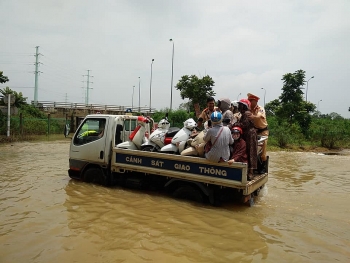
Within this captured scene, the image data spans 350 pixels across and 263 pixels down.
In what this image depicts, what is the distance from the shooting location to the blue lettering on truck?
5.19 m

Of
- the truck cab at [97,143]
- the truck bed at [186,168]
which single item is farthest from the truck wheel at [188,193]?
the truck cab at [97,143]

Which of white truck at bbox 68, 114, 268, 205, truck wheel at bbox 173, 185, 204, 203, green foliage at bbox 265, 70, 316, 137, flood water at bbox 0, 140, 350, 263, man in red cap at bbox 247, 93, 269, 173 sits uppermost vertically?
green foliage at bbox 265, 70, 316, 137

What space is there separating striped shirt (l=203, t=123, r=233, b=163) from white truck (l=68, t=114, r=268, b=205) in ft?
0.48

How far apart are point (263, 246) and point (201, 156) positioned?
2.15 meters

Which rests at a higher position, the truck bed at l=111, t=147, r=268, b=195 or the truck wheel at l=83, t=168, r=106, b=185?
the truck bed at l=111, t=147, r=268, b=195

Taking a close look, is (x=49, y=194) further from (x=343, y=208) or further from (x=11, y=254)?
(x=343, y=208)

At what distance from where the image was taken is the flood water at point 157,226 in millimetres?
3854

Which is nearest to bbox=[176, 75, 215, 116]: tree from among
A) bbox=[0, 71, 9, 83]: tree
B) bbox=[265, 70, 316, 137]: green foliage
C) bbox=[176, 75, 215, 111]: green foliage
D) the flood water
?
bbox=[176, 75, 215, 111]: green foliage

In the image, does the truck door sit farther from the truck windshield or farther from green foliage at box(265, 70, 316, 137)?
green foliage at box(265, 70, 316, 137)


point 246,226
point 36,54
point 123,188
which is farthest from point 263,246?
point 36,54

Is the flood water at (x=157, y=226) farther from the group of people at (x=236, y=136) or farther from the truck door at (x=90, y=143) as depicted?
the group of people at (x=236, y=136)

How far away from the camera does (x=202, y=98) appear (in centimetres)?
3116

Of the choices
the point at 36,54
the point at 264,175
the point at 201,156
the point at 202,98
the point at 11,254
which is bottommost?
the point at 11,254

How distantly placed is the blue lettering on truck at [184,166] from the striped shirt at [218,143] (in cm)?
20
